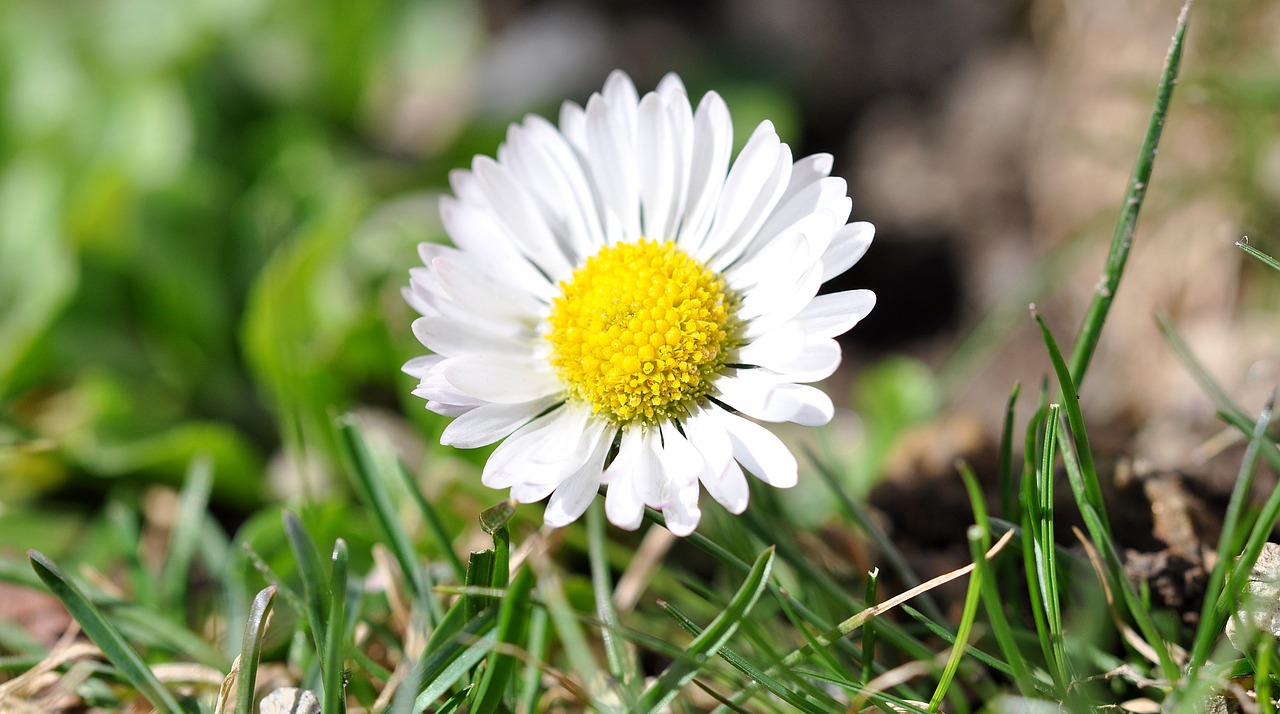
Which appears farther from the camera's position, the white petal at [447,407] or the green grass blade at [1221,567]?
the white petal at [447,407]

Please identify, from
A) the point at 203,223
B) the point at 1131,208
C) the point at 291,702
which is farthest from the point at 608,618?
the point at 203,223

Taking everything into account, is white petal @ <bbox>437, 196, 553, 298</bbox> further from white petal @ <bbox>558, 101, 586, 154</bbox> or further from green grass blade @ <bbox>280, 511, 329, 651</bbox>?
green grass blade @ <bbox>280, 511, 329, 651</bbox>

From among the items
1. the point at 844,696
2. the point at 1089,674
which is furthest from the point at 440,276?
the point at 1089,674

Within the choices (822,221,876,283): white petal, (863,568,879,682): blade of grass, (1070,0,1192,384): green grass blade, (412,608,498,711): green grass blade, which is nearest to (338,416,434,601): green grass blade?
(412,608,498,711): green grass blade

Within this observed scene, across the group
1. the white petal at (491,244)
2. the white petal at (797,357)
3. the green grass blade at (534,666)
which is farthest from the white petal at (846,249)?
the green grass blade at (534,666)

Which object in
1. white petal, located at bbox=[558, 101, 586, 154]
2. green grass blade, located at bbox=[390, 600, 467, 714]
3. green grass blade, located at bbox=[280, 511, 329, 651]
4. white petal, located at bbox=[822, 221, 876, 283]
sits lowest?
green grass blade, located at bbox=[390, 600, 467, 714]

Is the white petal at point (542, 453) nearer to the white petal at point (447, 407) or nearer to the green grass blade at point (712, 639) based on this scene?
the white petal at point (447, 407)

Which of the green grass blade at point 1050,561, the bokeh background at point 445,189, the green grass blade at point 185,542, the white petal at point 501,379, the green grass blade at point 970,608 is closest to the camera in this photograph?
the green grass blade at point 970,608
